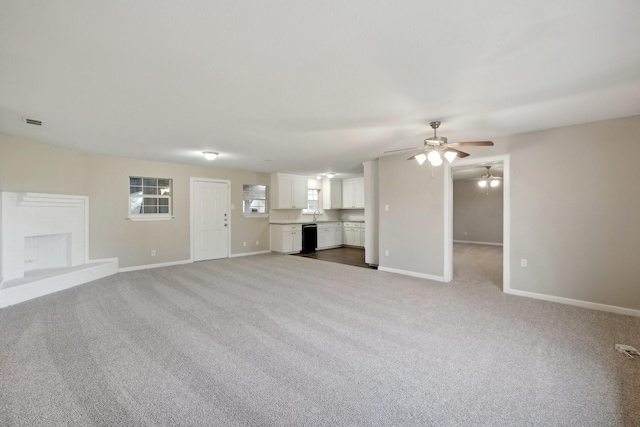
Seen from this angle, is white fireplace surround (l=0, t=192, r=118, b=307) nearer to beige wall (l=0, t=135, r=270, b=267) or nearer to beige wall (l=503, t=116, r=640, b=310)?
beige wall (l=0, t=135, r=270, b=267)

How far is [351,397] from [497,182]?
9311 millimetres

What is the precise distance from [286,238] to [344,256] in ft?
5.70

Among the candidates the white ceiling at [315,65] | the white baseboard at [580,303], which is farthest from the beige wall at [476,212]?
the white ceiling at [315,65]

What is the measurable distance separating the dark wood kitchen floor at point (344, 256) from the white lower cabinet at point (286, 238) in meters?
0.49

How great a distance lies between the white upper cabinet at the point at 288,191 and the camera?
8.02 m

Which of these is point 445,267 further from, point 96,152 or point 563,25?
point 96,152

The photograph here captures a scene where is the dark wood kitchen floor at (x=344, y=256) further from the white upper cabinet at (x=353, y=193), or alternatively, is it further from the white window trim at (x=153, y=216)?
the white window trim at (x=153, y=216)

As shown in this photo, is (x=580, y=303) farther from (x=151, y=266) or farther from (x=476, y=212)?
(x=151, y=266)

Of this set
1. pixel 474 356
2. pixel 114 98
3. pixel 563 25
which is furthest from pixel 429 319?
pixel 114 98

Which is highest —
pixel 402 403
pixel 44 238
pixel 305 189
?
pixel 305 189

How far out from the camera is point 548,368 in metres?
2.18

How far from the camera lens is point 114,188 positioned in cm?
555

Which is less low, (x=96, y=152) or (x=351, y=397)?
(x=96, y=152)

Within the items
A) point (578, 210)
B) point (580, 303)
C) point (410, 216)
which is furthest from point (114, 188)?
point (580, 303)
